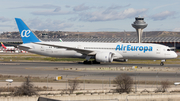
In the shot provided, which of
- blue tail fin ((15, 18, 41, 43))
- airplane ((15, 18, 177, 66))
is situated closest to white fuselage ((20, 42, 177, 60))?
airplane ((15, 18, 177, 66))

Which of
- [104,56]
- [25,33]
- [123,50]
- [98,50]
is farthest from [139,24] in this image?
[104,56]

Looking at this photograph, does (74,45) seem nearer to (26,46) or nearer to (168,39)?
(26,46)

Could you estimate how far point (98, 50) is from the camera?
178 ft

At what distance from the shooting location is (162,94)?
80.0 ft

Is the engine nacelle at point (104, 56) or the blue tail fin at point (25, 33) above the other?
the blue tail fin at point (25, 33)

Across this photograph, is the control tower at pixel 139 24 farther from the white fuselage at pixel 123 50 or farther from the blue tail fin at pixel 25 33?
the blue tail fin at pixel 25 33

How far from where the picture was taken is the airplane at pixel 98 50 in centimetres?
5141

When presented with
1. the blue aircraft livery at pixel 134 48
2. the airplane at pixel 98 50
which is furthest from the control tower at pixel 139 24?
the blue aircraft livery at pixel 134 48

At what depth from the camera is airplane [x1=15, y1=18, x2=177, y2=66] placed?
51406 mm

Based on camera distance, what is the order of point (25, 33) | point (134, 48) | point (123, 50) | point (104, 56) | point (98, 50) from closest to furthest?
point (104, 56), point (134, 48), point (123, 50), point (98, 50), point (25, 33)

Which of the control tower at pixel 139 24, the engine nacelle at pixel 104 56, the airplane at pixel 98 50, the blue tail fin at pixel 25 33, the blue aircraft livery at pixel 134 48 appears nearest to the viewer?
the engine nacelle at pixel 104 56

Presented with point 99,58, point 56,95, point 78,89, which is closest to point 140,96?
point 78,89

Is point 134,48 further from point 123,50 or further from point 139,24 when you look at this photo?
point 139,24

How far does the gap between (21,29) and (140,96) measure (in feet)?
134
